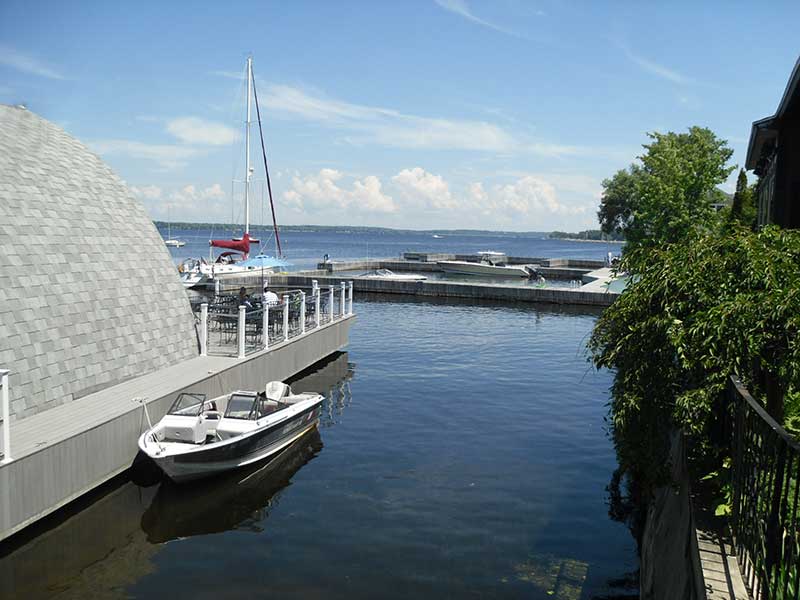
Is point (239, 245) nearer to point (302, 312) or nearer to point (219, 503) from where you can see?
point (302, 312)

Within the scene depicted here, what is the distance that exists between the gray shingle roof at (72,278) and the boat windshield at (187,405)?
2041mm

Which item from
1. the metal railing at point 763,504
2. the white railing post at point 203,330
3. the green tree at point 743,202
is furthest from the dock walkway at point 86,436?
the green tree at point 743,202

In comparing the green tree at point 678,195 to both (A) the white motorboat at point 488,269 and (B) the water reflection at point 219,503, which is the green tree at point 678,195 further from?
(A) the white motorboat at point 488,269

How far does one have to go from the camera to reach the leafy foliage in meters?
6.98

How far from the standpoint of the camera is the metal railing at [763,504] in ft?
17.1

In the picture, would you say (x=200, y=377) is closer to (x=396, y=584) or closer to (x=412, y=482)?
(x=412, y=482)

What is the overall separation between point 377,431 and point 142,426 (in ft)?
20.9

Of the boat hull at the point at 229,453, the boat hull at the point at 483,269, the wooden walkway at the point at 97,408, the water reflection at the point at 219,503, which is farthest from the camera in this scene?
the boat hull at the point at 483,269

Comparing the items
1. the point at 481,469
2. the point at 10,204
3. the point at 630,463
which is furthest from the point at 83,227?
the point at 630,463

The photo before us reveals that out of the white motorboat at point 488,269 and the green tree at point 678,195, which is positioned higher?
the green tree at point 678,195

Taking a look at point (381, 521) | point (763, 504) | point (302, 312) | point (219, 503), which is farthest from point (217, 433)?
point (763, 504)

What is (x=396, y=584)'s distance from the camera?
35.9 feet

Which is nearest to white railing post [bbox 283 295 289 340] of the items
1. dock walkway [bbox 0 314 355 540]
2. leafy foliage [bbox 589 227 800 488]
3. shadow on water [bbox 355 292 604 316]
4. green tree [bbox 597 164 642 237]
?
dock walkway [bbox 0 314 355 540]

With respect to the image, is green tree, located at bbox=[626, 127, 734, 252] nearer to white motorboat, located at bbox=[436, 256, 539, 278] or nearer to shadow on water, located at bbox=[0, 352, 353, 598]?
shadow on water, located at bbox=[0, 352, 353, 598]
